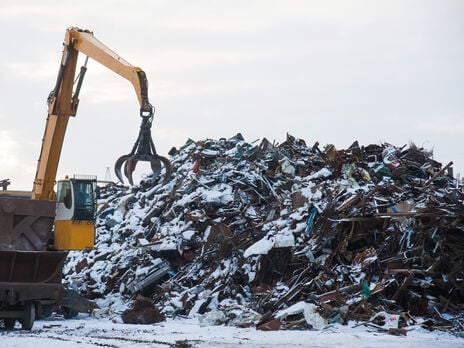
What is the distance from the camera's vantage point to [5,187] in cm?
2316

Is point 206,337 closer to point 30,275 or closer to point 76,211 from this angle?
point 30,275

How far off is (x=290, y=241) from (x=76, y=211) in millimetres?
4587

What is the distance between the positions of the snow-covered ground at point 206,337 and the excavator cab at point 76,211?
1919 mm

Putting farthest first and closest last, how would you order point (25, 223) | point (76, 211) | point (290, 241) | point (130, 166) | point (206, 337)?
point (290, 241)
point (76, 211)
point (25, 223)
point (130, 166)
point (206, 337)

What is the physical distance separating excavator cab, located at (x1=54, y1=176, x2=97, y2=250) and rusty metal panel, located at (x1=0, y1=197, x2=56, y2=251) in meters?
0.91

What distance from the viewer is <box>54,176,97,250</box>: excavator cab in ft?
51.0

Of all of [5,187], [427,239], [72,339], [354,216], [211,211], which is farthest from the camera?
[5,187]

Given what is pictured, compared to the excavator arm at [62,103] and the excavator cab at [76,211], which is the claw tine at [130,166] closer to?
the excavator cab at [76,211]

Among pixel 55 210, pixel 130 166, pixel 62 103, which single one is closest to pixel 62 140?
pixel 62 103

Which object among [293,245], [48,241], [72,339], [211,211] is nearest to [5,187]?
[211,211]

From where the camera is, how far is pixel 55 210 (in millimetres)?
14703

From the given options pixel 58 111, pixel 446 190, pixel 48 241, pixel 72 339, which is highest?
pixel 58 111

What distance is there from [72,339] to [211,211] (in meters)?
8.00

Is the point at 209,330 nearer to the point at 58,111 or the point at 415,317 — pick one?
the point at 415,317
